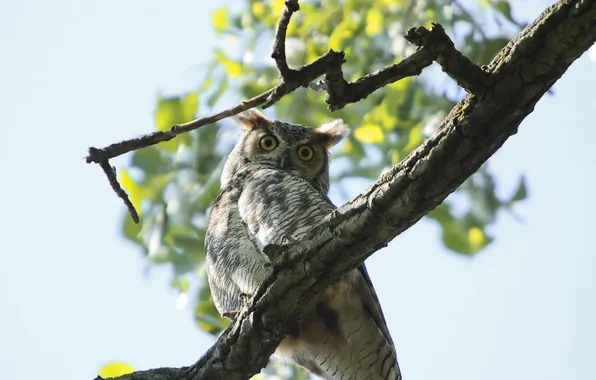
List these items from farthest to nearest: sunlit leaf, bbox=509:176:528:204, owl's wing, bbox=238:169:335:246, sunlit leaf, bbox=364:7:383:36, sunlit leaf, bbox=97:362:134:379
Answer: sunlit leaf, bbox=364:7:383:36 < sunlit leaf, bbox=509:176:528:204 < sunlit leaf, bbox=97:362:134:379 < owl's wing, bbox=238:169:335:246

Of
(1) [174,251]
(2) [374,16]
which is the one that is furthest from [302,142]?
(2) [374,16]

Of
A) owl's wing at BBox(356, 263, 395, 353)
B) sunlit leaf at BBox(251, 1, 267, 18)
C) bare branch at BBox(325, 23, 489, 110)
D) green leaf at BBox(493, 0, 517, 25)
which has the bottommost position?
bare branch at BBox(325, 23, 489, 110)

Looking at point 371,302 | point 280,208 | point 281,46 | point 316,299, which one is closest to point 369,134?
point 280,208

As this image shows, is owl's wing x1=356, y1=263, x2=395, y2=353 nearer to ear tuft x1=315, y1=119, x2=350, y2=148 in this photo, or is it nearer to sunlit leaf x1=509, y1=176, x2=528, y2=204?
ear tuft x1=315, y1=119, x2=350, y2=148

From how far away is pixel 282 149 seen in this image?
4.21 metres

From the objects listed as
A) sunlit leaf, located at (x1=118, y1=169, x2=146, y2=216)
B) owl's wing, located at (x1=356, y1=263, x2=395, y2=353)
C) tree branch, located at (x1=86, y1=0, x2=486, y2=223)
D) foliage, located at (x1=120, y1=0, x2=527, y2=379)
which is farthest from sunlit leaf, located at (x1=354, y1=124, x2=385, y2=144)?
tree branch, located at (x1=86, y1=0, x2=486, y2=223)

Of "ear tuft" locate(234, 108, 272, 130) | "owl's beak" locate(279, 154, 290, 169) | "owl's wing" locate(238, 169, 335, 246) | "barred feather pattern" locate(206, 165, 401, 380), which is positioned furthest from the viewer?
"ear tuft" locate(234, 108, 272, 130)

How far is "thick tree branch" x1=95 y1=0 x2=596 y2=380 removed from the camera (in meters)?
1.69

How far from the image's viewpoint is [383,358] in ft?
10.1

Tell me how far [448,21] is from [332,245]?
139 inches

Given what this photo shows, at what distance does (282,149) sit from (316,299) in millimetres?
1713

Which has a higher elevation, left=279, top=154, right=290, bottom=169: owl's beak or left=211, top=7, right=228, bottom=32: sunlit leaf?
left=211, top=7, right=228, bottom=32: sunlit leaf

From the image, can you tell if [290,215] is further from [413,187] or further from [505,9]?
[505,9]

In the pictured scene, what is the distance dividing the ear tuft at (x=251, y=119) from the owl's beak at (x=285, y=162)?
452mm
